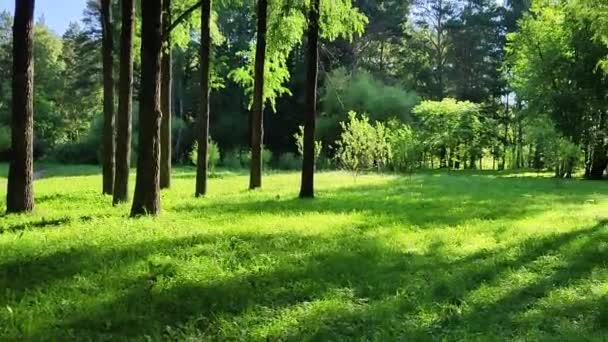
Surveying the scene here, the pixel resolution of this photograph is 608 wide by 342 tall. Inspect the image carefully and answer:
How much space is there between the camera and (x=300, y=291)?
19.5 ft

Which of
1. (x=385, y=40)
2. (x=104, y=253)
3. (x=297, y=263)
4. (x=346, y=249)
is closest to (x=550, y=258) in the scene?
(x=346, y=249)

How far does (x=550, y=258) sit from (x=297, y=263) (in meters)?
3.25

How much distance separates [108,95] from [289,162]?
26.3 meters

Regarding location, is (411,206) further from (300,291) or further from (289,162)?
(289,162)

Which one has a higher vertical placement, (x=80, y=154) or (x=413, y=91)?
(x=413, y=91)

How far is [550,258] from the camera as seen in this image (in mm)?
7699

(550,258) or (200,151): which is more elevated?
(200,151)

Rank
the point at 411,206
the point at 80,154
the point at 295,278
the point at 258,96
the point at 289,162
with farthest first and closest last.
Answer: the point at 80,154 < the point at 289,162 < the point at 258,96 < the point at 411,206 < the point at 295,278

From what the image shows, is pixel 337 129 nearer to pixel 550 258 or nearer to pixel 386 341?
pixel 550 258

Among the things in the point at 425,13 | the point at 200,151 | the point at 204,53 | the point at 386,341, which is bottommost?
the point at 386,341

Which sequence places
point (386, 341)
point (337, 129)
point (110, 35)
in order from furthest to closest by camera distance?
point (337, 129)
point (110, 35)
point (386, 341)

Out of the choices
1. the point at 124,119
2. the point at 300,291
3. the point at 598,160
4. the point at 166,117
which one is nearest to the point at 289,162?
the point at 598,160

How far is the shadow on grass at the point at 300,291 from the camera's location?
502 cm

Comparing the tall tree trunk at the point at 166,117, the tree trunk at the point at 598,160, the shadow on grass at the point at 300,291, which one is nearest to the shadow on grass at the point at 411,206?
the shadow on grass at the point at 300,291
